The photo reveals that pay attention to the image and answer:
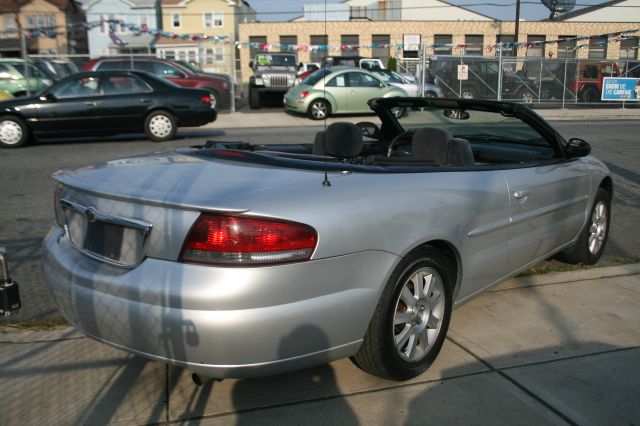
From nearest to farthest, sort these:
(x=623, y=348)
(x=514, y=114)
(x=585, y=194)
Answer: (x=623, y=348), (x=514, y=114), (x=585, y=194)

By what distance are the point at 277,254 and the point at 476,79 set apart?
21.8 metres

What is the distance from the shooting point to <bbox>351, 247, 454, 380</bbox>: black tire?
3105mm

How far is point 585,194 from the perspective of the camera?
4.94 m

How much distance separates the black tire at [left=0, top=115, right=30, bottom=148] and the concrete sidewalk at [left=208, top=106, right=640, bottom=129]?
609cm

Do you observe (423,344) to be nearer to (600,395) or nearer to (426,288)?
(426,288)

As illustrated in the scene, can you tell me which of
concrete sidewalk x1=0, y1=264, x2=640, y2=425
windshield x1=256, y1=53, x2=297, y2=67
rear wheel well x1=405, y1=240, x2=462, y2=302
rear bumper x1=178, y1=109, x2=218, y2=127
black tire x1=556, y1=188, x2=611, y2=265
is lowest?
concrete sidewalk x1=0, y1=264, x2=640, y2=425

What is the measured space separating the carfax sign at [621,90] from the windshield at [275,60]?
41.2 feet

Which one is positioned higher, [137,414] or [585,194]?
[585,194]

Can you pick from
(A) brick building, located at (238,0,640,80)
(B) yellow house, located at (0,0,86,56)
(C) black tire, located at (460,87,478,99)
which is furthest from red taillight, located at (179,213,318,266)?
(B) yellow house, located at (0,0,86,56)

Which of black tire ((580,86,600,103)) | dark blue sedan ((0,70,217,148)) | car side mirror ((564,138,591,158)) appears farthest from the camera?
black tire ((580,86,600,103))

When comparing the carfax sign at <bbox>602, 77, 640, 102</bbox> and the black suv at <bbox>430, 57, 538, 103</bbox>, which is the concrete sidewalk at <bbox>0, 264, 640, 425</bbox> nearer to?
the black suv at <bbox>430, 57, 538, 103</bbox>

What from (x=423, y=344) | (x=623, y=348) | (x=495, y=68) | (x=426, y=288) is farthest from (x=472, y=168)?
(x=495, y=68)

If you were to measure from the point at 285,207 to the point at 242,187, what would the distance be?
0.27 metres

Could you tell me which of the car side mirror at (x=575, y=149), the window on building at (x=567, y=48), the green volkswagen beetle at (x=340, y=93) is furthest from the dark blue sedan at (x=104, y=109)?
the window on building at (x=567, y=48)
